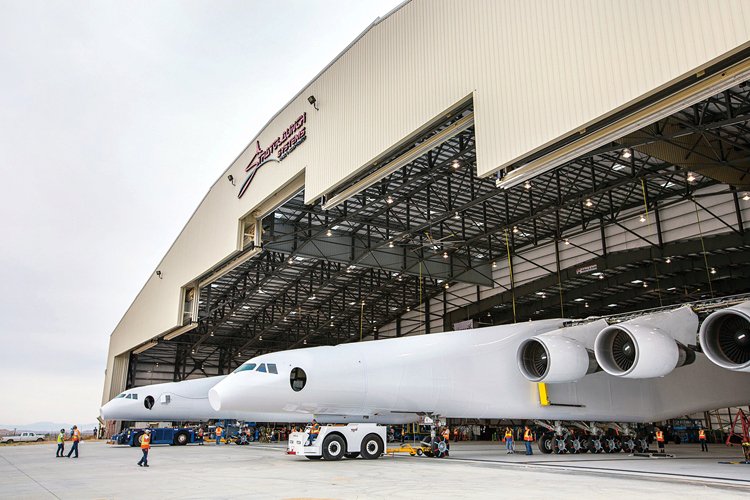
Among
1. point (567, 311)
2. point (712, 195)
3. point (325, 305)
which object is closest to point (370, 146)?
point (712, 195)

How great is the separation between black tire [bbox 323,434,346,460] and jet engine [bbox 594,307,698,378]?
7.94 metres

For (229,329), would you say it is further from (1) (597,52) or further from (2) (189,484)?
(1) (597,52)

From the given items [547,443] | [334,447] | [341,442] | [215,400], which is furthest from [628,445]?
[215,400]

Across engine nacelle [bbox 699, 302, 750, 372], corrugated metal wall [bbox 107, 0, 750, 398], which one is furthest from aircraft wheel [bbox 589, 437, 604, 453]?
corrugated metal wall [bbox 107, 0, 750, 398]

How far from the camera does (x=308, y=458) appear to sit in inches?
715

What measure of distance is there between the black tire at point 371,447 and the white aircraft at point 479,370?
59 centimetres

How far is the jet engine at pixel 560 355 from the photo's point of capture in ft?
54.7

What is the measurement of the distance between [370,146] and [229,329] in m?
41.8

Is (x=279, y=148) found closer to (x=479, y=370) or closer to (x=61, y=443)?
(x=479, y=370)

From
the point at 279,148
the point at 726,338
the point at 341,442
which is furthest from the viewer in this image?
the point at 279,148

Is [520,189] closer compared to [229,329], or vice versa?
[520,189]

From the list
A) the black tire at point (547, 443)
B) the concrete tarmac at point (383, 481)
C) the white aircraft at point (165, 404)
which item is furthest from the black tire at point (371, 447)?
the white aircraft at point (165, 404)

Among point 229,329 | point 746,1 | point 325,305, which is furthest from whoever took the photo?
point 229,329

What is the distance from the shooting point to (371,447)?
17.3 m
